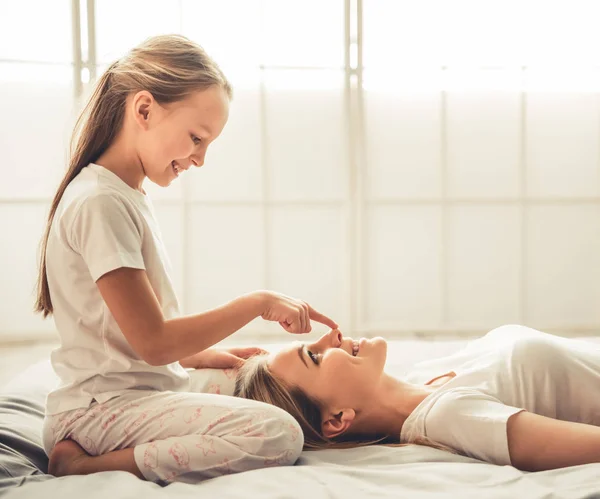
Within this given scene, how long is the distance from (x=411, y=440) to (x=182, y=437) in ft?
1.49

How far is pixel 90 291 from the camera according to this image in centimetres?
135

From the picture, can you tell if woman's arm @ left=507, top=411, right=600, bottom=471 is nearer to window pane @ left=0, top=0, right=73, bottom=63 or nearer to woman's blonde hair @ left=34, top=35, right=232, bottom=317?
woman's blonde hair @ left=34, top=35, right=232, bottom=317

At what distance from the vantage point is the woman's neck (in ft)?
4.84

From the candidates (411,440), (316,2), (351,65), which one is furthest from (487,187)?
(411,440)

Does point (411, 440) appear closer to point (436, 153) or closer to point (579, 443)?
point (579, 443)

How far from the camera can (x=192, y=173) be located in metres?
3.49

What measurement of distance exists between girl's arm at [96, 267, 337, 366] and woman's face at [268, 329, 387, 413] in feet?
0.76

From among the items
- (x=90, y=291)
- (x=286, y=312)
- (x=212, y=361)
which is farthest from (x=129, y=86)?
(x=212, y=361)

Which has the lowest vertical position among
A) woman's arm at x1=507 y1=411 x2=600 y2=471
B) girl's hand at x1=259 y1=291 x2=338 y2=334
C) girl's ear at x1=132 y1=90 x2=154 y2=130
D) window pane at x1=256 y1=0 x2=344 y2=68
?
woman's arm at x1=507 y1=411 x2=600 y2=471

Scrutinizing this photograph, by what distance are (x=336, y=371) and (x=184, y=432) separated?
355 millimetres

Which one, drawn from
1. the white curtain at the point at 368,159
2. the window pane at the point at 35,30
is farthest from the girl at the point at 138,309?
the window pane at the point at 35,30

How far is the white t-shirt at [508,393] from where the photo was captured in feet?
4.26

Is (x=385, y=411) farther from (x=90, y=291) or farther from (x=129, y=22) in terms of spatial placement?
(x=129, y=22)

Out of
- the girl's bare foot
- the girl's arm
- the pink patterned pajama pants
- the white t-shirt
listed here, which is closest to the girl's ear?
the girl's arm
